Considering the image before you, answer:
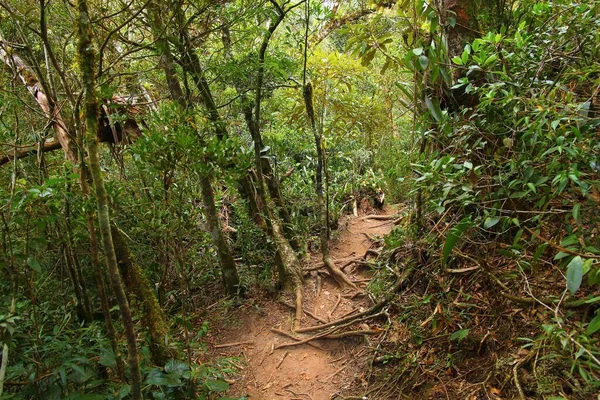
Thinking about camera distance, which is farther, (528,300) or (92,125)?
(528,300)

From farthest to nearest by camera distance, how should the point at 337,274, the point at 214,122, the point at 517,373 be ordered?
the point at 337,274 → the point at 214,122 → the point at 517,373

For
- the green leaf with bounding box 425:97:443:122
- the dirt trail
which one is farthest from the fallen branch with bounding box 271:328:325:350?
the green leaf with bounding box 425:97:443:122

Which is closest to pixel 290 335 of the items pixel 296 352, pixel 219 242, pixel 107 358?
pixel 296 352

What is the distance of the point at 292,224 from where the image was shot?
6.01 meters

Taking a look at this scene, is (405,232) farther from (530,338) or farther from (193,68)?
(193,68)

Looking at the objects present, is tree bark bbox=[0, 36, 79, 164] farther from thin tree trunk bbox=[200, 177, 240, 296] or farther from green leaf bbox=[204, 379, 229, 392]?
green leaf bbox=[204, 379, 229, 392]

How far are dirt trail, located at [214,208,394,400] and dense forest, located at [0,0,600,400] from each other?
0.02m

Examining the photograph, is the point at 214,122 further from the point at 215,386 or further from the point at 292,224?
the point at 292,224

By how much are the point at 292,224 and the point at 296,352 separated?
87.7 inches

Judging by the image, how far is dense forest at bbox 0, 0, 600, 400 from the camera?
2.03 m

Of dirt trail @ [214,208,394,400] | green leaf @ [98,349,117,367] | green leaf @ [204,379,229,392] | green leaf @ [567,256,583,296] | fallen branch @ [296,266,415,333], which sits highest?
green leaf @ [567,256,583,296]

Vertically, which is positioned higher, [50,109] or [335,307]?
[50,109]

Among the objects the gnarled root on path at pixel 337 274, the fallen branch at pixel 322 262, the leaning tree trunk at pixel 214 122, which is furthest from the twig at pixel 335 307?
the leaning tree trunk at pixel 214 122

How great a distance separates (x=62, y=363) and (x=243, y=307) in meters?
2.83
